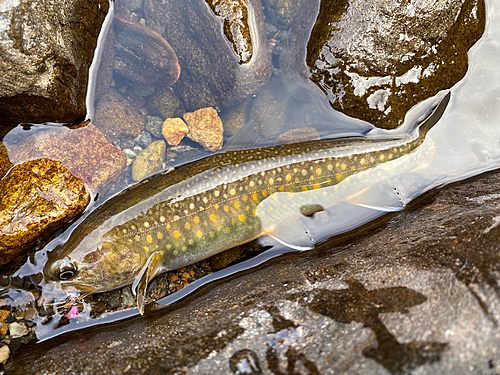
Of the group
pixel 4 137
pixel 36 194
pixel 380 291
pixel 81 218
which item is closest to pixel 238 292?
pixel 380 291

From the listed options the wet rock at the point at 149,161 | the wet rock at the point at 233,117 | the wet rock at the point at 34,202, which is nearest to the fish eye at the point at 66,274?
the wet rock at the point at 34,202

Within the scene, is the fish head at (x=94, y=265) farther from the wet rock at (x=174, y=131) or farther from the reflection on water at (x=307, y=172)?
the wet rock at (x=174, y=131)

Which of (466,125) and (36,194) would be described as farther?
(466,125)

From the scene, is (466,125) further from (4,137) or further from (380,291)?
(4,137)

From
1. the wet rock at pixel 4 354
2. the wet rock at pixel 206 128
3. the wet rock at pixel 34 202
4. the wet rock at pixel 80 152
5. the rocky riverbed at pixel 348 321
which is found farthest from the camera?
the wet rock at pixel 206 128

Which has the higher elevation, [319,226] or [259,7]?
[259,7]

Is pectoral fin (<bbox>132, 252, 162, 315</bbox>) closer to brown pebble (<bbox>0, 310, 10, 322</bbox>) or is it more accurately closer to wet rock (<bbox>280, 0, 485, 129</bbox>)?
brown pebble (<bbox>0, 310, 10, 322</bbox>)
